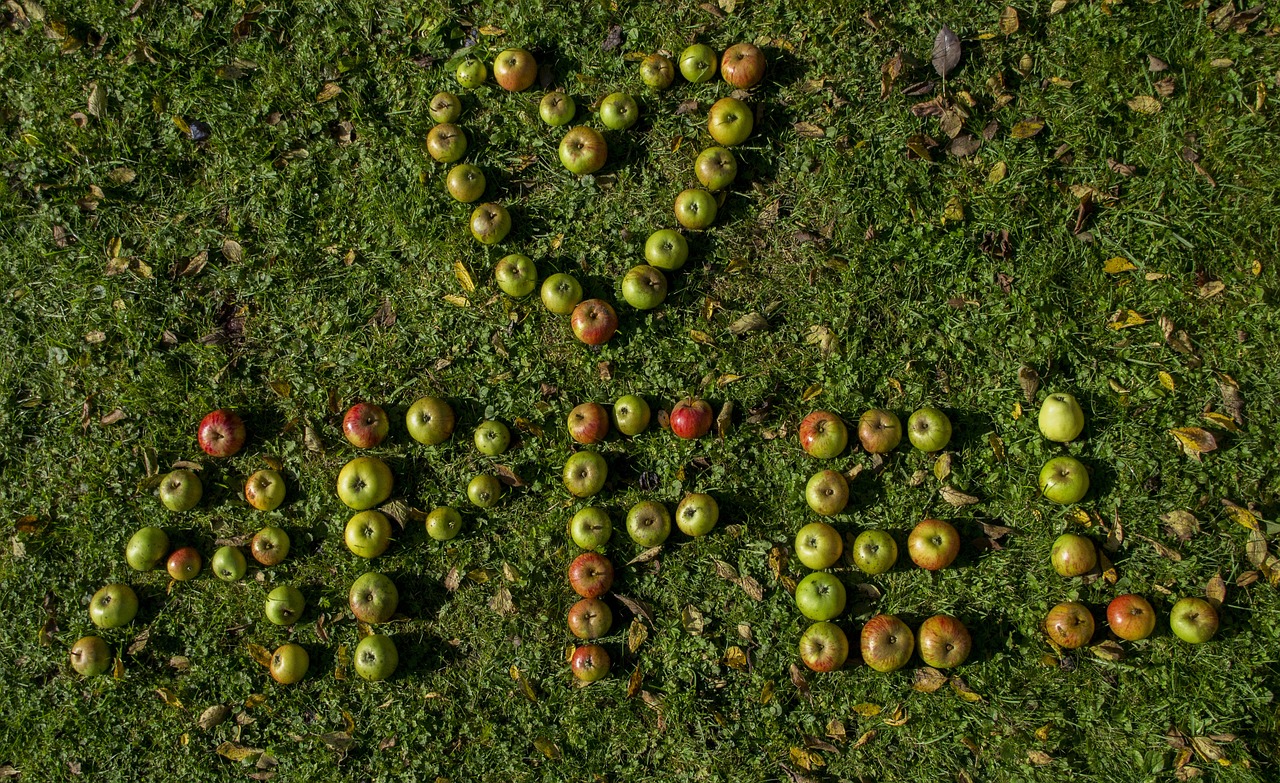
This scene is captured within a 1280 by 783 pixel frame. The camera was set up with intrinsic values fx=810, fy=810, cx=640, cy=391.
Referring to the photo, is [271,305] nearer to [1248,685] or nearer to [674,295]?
[674,295]

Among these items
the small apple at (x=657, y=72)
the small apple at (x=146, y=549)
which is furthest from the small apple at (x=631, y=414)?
the small apple at (x=146, y=549)

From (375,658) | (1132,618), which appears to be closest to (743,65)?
(1132,618)

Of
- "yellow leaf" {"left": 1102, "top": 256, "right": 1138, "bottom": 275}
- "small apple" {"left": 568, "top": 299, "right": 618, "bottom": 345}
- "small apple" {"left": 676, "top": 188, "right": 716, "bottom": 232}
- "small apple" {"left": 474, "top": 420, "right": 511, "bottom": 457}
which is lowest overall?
"small apple" {"left": 474, "top": 420, "right": 511, "bottom": 457}

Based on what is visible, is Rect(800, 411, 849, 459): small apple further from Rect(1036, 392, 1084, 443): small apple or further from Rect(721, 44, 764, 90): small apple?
Rect(721, 44, 764, 90): small apple

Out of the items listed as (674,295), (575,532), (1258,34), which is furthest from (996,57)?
(575,532)

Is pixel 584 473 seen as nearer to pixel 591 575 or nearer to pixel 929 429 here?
pixel 591 575

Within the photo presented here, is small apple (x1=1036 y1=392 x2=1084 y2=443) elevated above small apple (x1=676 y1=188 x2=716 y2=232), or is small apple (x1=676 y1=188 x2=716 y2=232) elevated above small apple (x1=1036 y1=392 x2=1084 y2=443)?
small apple (x1=676 y1=188 x2=716 y2=232)

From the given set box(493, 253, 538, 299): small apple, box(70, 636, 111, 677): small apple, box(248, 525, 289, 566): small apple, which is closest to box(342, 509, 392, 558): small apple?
box(248, 525, 289, 566): small apple
